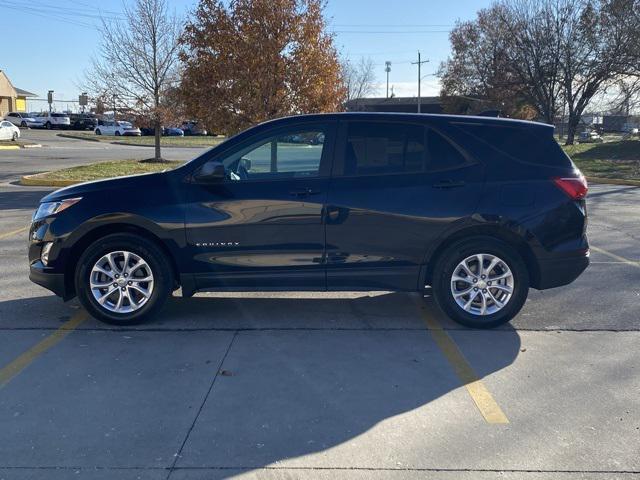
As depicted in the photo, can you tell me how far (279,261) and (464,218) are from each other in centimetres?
165

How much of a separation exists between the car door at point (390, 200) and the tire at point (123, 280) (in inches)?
58.9

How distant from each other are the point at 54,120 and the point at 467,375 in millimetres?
66697

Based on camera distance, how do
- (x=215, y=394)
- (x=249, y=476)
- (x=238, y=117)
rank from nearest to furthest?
1. (x=249, y=476)
2. (x=215, y=394)
3. (x=238, y=117)

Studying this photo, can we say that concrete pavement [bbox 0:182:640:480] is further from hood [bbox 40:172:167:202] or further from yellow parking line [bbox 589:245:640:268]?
yellow parking line [bbox 589:245:640:268]

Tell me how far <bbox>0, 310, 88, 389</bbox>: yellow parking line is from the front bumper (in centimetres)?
29

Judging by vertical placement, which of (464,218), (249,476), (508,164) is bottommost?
(249,476)

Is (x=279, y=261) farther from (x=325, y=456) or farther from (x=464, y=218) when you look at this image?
(x=325, y=456)

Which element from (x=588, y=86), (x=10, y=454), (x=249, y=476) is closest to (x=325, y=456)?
(x=249, y=476)

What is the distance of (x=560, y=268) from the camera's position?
5480 millimetres

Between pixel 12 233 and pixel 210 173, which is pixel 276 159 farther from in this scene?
pixel 12 233

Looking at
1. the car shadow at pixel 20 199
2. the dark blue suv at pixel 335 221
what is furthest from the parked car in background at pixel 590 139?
the dark blue suv at pixel 335 221

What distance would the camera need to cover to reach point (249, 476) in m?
3.22

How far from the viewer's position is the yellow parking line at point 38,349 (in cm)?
448

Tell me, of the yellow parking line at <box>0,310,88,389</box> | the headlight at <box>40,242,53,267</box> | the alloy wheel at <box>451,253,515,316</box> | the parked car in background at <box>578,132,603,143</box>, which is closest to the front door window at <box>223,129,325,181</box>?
the alloy wheel at <box>451,253,515,316</box>
